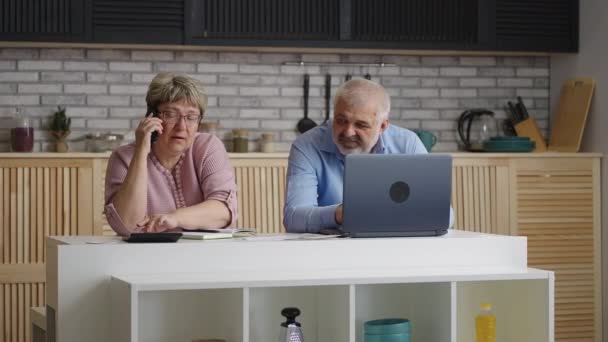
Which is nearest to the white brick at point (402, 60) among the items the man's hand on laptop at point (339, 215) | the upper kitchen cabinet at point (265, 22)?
the upper kitchen cabinet at point (265, 22)

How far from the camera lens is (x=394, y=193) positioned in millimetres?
3334

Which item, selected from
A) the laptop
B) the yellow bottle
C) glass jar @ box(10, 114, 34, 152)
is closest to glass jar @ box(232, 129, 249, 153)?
glass jar @ box(10, 114, 34, 152)

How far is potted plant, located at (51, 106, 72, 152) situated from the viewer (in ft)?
19.2

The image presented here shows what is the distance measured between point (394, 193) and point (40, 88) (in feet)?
10.7

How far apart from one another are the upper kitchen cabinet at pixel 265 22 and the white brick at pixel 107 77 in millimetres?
472

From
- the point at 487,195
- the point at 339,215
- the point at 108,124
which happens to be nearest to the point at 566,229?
the point at 487,195

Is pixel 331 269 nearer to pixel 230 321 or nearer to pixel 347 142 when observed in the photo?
pixel 230 321

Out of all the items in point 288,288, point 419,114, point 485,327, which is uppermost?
point 419,114

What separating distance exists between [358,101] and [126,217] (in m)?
0.93

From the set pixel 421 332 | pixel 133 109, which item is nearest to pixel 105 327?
pixel 421 332

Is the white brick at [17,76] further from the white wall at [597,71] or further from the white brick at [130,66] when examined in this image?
the white wall at [597,71]

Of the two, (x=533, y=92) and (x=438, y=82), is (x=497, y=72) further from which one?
(x=438, y=82)

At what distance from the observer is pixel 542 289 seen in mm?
3254

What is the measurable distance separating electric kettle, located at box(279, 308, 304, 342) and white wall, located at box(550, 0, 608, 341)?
3529 millimetres
